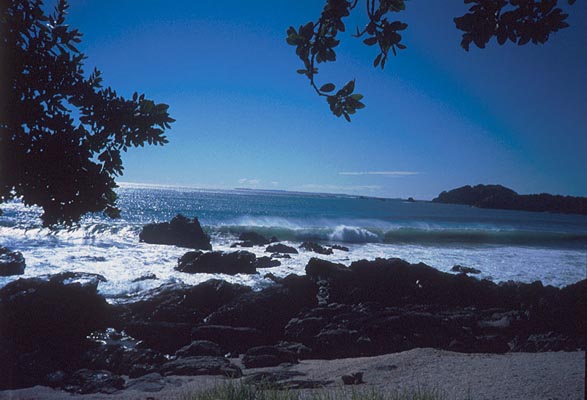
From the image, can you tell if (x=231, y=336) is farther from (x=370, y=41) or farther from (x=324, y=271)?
(x=370, y=41)

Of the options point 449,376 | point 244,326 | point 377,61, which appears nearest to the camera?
point 377,61

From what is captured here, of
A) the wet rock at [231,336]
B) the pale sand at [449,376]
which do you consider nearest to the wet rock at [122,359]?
the pale sand at [449,376]

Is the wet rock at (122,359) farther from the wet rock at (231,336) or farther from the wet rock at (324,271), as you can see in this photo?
the wet rock at (324,271)

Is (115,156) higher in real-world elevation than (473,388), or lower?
higher

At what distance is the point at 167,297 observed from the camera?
12219 millimetres

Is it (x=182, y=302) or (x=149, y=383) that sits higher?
(x=182, y=302)

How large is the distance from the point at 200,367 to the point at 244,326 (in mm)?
2506

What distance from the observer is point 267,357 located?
8641mm

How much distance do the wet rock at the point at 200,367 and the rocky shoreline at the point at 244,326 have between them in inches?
1.0

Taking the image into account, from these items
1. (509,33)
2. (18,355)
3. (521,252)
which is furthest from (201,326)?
(521,252)

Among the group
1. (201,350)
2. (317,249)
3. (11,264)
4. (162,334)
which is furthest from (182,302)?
(317,249)

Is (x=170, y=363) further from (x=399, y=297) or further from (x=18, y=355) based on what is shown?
(x=399, y=297)

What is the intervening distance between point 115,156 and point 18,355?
7.00 meters

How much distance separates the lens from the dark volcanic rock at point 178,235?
27891 millimetres
